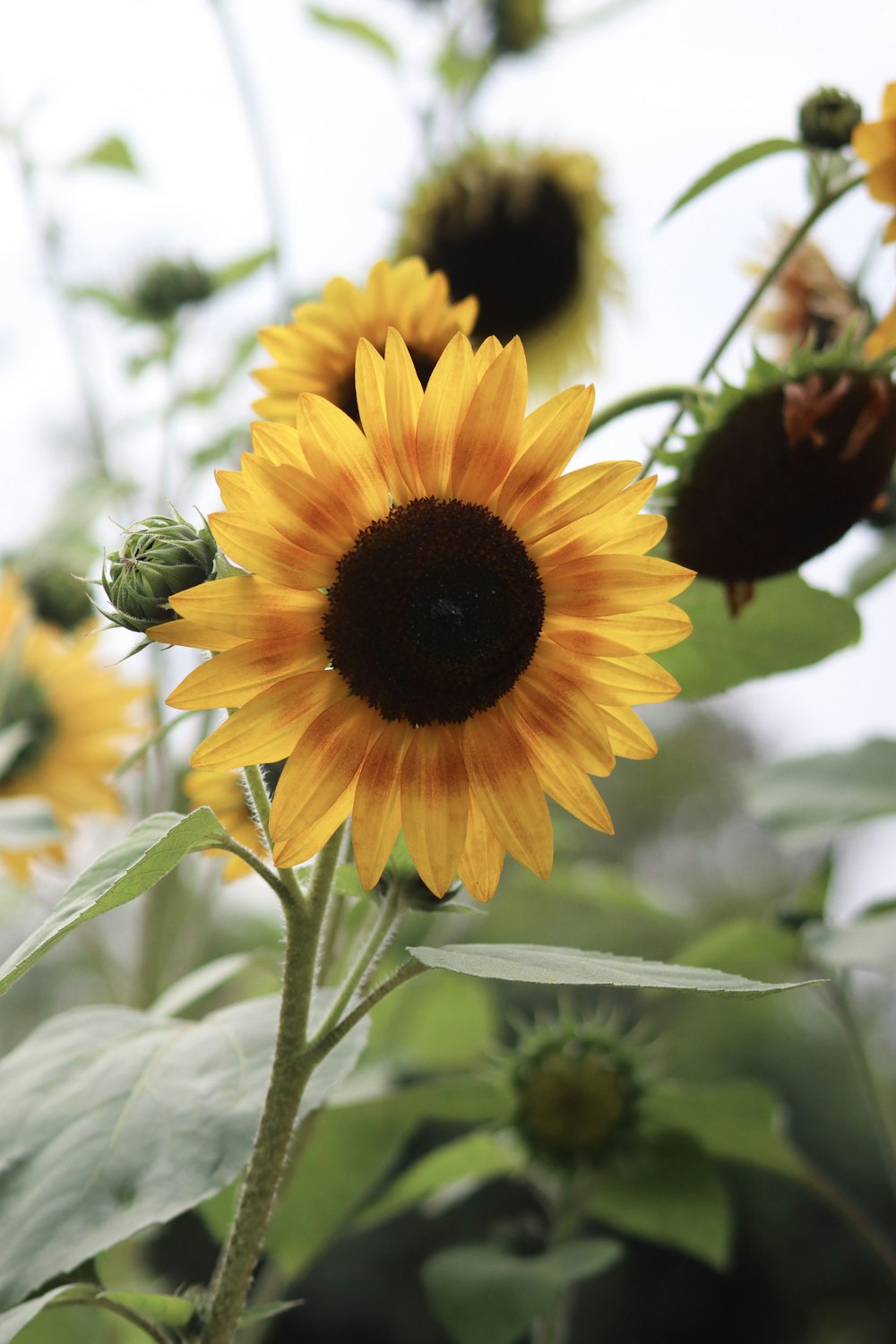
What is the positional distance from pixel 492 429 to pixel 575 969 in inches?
8.2

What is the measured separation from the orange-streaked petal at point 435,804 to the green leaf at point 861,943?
1.27ft

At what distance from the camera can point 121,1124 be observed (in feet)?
1.74

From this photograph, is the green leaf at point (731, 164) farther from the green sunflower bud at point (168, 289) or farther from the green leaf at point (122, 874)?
the green sunflower bud at point (168, 289)

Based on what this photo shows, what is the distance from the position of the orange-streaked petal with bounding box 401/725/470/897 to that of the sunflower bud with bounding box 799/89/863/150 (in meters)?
0.46

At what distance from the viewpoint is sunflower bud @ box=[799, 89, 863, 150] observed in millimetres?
723

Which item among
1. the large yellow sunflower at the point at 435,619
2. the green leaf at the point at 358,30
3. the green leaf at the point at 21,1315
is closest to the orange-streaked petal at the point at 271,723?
the large yellow sunflower at the point at 435,619

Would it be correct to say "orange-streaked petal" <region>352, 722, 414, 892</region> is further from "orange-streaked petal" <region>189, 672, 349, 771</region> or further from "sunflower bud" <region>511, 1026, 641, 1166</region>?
"sunflower bud" <region>511, 1026, 641, 1166</region>

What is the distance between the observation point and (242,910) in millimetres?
6000

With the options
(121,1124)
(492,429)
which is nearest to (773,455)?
(492,429)

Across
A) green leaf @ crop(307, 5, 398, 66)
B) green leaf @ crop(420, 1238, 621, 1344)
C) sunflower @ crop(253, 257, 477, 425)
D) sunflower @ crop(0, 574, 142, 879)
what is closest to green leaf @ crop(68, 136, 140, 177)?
green leaf @ crop(307, 5, 398, 66)

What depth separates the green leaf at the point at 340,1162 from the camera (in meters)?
0.89

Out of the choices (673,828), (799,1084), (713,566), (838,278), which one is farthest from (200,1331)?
(673,828)

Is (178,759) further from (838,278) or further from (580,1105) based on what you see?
(838,278)

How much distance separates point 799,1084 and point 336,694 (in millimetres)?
5667
